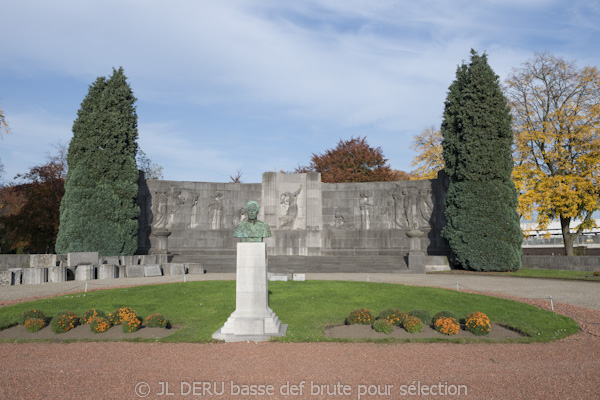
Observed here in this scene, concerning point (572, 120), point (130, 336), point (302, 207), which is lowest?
point (130, 336)

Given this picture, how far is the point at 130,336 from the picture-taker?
1148 centimetres

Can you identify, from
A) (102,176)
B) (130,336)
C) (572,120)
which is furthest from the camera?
(572,120)

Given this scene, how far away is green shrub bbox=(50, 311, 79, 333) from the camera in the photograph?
1173cm

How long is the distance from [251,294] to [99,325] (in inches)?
167

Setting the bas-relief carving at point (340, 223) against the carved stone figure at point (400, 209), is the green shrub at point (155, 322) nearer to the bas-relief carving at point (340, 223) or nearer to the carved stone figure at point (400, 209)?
the bas-relief carving at point (340, 223)

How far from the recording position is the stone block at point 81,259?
82.0 feet

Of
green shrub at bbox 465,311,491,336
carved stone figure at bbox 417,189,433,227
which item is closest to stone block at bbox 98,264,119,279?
green shrub at bbox 465,311,491,336

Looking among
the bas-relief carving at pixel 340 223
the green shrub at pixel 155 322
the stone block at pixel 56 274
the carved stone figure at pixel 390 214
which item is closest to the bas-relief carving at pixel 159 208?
the stone block at pixel 56 274

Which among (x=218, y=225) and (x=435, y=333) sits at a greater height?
(x=218, y=225)

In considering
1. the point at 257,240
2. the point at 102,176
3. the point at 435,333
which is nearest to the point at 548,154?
the point at 435,333

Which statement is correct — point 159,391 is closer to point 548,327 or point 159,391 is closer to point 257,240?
point 257,240

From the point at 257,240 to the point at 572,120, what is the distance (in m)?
32.1

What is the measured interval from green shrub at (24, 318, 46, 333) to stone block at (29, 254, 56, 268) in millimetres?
15004

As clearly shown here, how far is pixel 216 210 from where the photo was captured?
3556 centimetres
